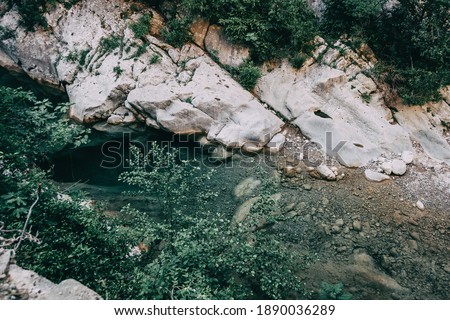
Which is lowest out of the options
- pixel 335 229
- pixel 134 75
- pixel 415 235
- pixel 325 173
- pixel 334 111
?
pixel 134 75

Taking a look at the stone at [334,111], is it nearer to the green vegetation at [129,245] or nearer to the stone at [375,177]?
the stone at [375,177]

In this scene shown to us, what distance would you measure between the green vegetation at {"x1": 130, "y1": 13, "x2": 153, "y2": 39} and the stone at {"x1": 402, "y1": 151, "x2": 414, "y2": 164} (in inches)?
397

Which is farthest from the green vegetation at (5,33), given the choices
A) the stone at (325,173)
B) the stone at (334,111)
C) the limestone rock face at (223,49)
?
the stone at (325,173)

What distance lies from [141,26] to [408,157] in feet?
34.1

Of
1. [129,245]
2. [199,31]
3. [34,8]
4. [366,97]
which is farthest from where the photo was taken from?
[34,8]

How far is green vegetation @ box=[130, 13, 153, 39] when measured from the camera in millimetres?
11516

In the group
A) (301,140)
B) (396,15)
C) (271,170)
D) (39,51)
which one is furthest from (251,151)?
(39,51)

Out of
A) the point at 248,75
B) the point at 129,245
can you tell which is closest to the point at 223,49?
the point at 248,75

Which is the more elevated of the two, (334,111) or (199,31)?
(334,111)

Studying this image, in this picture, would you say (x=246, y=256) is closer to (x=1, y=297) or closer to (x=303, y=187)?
(x=1, y=297)

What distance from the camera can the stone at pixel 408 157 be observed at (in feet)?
30.8

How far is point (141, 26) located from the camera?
11.5m

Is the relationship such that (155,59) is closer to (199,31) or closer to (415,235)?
(199,31)
